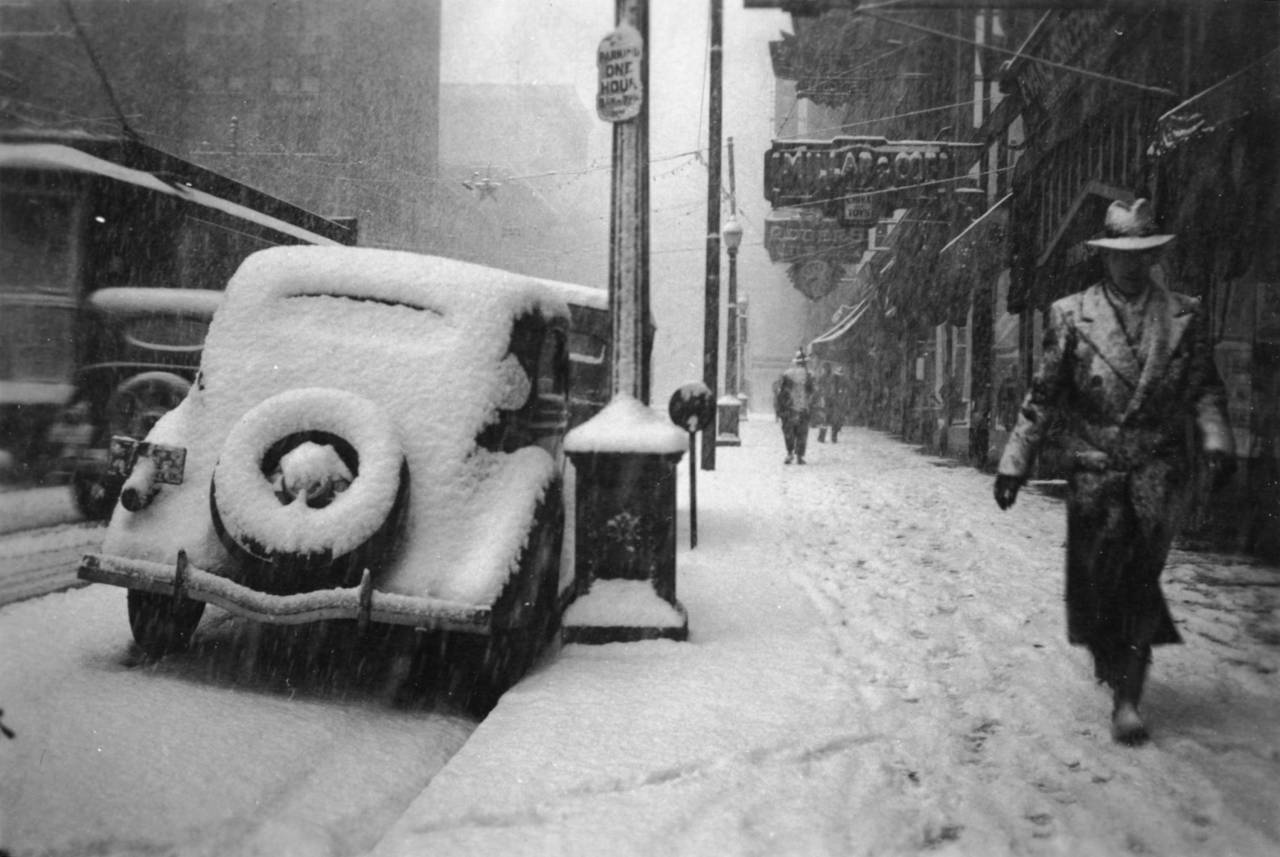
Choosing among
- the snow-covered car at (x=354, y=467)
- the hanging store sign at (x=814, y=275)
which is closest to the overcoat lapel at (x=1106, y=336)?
the snow-covered car at (x=354, y=467)

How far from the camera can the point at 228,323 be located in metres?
4.52

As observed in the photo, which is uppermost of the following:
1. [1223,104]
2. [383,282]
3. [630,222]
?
[1223,104]

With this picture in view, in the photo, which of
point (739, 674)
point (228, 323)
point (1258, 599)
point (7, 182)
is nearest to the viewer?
point (7, 182)

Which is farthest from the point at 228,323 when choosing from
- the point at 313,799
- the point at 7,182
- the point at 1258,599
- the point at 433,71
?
the point at 433,71

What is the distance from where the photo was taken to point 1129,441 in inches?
135

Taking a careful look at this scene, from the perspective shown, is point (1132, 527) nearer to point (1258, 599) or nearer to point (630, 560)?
point (630, 560)

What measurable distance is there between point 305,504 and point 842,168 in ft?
Answer: 33.0

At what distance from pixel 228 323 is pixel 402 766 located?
2.37m

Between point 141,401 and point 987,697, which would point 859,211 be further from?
point 987,697

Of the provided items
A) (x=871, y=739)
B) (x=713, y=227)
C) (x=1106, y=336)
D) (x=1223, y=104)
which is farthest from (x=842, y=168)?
(x=871, y=739)

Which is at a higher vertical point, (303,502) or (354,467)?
(354,467)

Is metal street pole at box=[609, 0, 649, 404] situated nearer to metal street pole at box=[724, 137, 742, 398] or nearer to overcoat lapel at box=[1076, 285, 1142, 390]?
overcoat lapel at box=[1076, 285, 1142, 390]

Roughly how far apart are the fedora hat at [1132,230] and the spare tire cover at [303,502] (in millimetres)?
2885

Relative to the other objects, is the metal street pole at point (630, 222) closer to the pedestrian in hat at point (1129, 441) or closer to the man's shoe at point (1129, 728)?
the pedestrian in hat at point (1129, 441)
